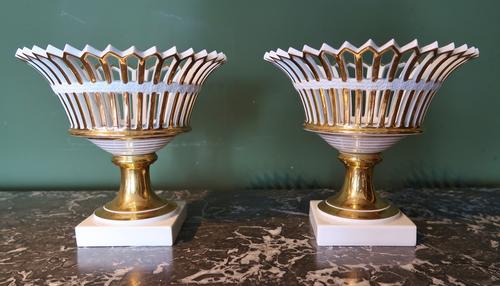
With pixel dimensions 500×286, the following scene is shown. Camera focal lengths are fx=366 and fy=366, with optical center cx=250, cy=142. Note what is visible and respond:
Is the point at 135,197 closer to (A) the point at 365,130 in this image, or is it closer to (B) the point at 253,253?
(B) the point at 253,253

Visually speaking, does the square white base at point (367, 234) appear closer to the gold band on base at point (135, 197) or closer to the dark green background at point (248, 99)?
the gold band on base at point (135, 197)

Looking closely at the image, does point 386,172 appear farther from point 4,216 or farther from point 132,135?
point 4,216

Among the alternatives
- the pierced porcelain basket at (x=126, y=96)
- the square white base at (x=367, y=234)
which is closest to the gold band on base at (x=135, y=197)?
the pierced porcelain basket at (x=126, y=96)

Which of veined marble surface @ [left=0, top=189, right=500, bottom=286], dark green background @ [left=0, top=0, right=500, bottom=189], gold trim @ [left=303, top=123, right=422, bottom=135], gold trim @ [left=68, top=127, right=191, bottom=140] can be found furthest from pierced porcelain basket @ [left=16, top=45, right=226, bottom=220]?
dark green background @ [left=0, top=0, right=500, bottom=189]

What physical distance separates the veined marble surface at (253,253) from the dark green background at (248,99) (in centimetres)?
19

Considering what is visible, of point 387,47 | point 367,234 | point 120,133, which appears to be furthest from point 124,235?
point 387,47

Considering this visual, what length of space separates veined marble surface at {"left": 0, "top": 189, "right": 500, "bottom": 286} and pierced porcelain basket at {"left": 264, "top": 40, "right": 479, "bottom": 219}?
115 millimetres

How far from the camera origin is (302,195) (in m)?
1.01

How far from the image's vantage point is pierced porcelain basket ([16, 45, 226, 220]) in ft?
1.96

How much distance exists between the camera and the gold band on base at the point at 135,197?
2.37 ft

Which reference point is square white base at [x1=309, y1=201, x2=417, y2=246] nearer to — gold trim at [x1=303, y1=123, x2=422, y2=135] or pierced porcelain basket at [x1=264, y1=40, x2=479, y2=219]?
pierced porcelain basket at [x1=264, y1=40, x2=479, y2=219]

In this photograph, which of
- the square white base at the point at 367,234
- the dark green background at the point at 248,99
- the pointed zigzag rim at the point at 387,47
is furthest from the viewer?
the dark green background at the point at 248,99

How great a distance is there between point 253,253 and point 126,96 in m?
0.35

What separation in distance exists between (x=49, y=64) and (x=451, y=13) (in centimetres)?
103
